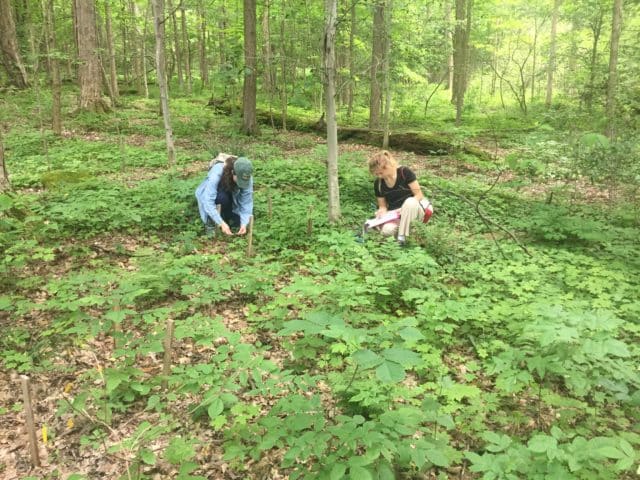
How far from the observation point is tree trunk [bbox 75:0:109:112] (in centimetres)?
1309

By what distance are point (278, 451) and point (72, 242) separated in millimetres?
4069

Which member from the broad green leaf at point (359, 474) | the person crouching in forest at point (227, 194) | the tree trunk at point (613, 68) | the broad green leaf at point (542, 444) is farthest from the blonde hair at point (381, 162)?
the tree trunk at point (613, 68)

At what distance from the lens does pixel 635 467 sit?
2424mm

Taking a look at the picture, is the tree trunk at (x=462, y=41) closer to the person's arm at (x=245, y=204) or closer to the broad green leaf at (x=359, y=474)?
the person's arm at (x=245, y=204)

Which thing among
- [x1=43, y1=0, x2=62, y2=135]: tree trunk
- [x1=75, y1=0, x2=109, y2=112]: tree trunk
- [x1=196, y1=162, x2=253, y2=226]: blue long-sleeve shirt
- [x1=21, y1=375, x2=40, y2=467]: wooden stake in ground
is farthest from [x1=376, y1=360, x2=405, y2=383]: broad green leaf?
[x1=75, y1=0, x2=109, y2=112]: tree trunk

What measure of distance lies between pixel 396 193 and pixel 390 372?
4.54 meters

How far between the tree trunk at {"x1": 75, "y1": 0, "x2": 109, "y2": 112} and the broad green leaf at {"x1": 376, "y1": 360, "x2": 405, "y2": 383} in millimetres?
14272

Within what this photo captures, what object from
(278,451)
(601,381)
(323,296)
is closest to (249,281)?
(323,296)

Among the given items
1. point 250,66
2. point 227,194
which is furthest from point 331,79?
point 250,66

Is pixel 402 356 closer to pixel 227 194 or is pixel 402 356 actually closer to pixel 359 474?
pixel 359 474

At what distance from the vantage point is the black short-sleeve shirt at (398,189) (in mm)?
5922

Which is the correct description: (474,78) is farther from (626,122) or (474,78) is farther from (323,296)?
(323,296)

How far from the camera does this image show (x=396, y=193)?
19.7 ft

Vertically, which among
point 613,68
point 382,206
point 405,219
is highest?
point 613,68
